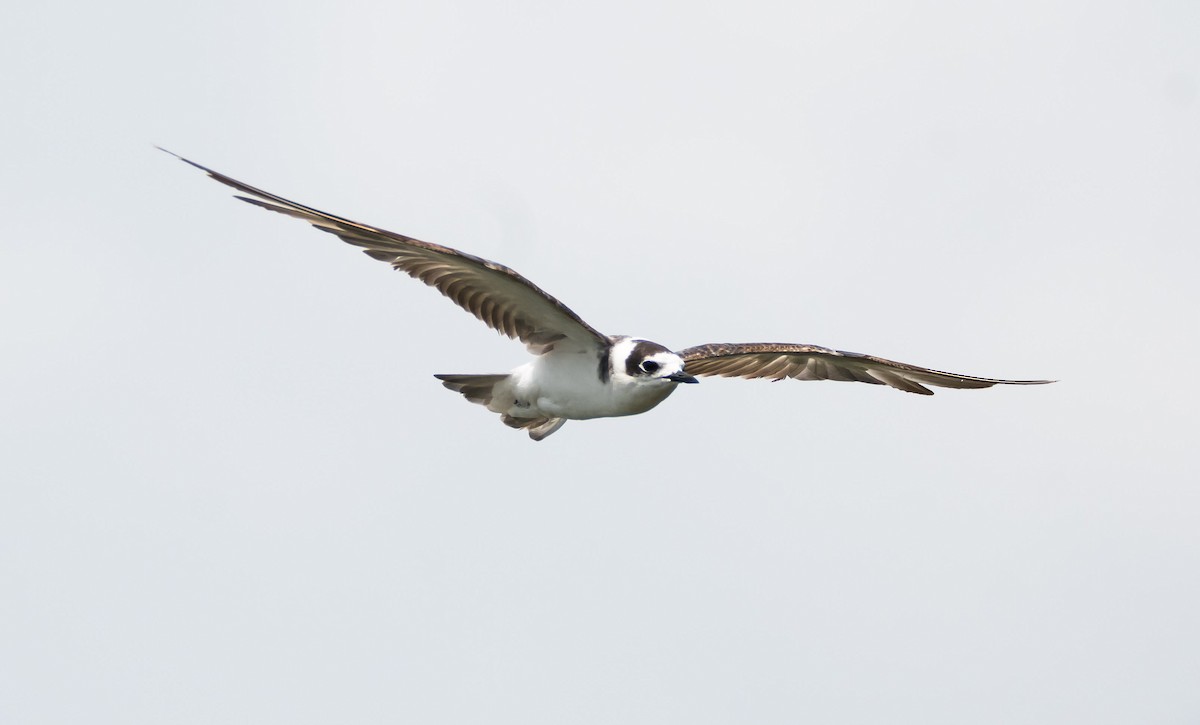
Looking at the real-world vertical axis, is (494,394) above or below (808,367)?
below

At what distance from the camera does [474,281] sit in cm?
1944

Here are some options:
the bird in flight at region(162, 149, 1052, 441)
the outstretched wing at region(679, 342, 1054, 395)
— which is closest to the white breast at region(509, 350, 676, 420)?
the bird in flight at region(162, 149, 1052, 441)

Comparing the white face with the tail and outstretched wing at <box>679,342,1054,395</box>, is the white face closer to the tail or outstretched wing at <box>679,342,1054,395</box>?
the tail

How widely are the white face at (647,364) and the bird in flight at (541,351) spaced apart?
0.01 m

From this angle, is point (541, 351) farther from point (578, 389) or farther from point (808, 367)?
point (808, 367)

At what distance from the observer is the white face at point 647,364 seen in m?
19.5

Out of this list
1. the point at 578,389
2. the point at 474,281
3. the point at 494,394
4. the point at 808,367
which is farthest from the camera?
the point at 808,367

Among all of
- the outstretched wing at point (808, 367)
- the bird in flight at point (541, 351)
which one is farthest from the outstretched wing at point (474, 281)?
the outstretched wing at point (808, 367)

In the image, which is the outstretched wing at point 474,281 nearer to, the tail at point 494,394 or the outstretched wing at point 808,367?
the tail at point 494,394

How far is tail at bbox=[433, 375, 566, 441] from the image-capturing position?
2119 cm

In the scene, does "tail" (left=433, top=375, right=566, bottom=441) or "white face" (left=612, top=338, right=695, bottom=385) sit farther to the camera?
"tail" (left=433, top=375, right=566, bottom=441)

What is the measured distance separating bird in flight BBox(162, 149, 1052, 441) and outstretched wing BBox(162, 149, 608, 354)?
0.04 ft

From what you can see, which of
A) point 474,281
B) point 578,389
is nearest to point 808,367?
point 578,389

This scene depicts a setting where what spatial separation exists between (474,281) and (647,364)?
222cm
